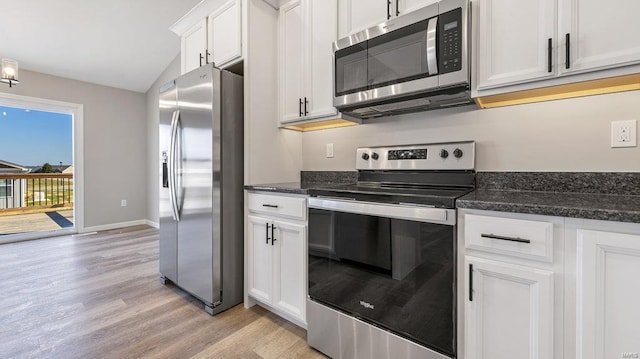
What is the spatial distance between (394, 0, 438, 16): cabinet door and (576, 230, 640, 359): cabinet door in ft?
4.41

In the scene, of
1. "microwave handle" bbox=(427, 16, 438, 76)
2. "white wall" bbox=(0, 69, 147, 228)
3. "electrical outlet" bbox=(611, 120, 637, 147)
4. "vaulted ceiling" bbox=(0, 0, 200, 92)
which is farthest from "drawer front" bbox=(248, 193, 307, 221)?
"white wall" bbox=(0, 69, 147, 228)

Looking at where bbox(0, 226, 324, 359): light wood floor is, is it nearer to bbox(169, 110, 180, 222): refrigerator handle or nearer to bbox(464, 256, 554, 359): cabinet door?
bbox(169, 110, 180, 222): refrigerator handle

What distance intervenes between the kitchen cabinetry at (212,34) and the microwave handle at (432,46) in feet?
4.58

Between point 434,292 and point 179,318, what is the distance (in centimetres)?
179

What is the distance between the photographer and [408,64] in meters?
1.57

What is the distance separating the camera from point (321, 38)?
1.98 metres

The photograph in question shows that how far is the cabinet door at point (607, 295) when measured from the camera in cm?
87

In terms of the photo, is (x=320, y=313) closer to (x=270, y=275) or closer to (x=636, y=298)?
(x=270, y=275)

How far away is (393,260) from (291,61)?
167 cm

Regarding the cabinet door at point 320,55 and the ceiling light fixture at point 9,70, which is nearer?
the cabinet door at point 320,55

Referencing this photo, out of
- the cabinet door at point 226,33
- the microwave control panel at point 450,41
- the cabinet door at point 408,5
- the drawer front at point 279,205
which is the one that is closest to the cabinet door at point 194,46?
the cabinet door at point 226,33

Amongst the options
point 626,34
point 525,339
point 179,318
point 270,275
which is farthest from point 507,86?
point 179,318

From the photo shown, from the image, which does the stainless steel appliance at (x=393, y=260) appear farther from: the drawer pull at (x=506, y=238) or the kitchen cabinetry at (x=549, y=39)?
the kitchen cabinetry at (x=549, y=39)

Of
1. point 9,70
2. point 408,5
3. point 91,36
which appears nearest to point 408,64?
point 408,5
